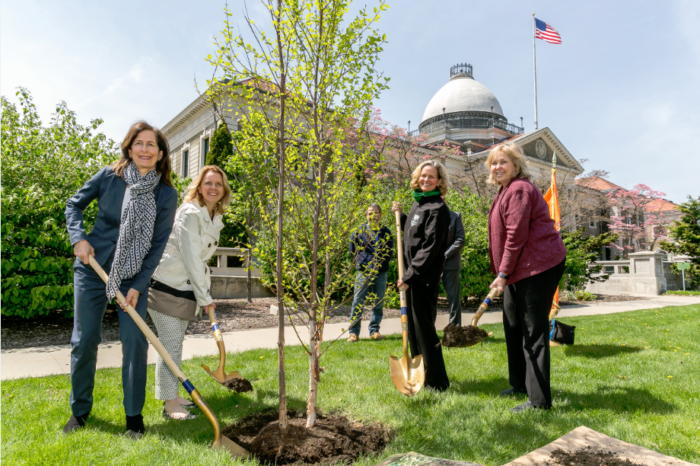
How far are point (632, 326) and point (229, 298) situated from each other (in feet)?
31.4

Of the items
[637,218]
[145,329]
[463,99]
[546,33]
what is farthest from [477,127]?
[145,329]

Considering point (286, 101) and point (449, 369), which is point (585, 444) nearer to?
point (449, 369)

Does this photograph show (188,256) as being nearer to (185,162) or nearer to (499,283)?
(499,283)

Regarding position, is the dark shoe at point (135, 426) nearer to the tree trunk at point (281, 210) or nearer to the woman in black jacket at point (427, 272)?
the tree trunk at point (281, 210)

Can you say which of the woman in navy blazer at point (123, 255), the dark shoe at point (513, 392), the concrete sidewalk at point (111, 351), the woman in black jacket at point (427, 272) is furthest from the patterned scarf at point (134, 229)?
the dark shoe at point (513, 392)

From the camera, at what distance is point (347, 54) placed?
273 centimetres

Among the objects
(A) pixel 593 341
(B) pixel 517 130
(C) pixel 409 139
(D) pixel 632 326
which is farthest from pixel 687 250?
(B) pixel 517 130

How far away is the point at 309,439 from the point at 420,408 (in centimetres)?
100

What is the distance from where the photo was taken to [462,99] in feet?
155

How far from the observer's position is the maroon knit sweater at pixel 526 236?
10.8 feet

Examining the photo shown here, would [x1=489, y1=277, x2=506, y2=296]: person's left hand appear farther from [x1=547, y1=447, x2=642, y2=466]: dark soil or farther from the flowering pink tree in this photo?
the flowering pink tree

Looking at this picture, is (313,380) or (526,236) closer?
(313,380)

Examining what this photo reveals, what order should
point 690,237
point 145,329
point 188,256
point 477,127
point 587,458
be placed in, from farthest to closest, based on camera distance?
point 477,127 → point 690,237 → point 188,256 → point 145,329 → point 587,458

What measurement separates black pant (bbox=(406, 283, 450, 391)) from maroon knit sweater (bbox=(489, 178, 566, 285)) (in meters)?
0.66
